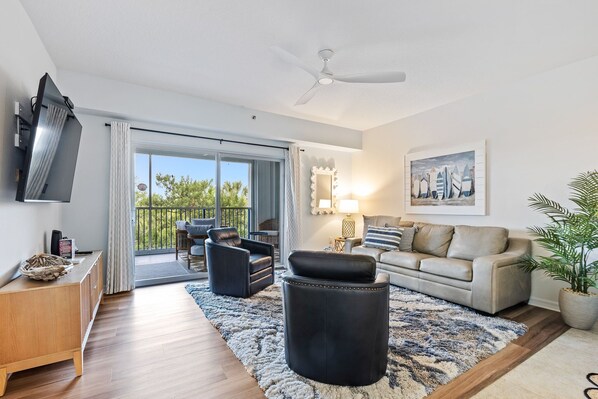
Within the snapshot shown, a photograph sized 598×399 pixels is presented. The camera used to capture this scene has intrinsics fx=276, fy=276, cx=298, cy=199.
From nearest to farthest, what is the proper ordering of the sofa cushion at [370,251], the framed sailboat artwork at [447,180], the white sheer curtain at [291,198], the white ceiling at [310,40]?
the white ceiling at [310,40] < the framed sailboat artwork at [447,180] < the sofa cushion at [370,251] < the white sheer curtain at [291,198]

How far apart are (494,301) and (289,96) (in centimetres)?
360

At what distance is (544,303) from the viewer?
3283 millimetres

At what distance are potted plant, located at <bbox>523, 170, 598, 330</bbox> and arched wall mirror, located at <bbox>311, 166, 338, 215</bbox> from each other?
11.0 feet

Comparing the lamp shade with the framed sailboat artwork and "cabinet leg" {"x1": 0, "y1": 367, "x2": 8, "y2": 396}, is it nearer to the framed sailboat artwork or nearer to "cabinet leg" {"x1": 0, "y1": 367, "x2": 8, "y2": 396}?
the framed sailboat artwork

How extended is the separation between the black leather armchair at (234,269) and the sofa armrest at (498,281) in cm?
252

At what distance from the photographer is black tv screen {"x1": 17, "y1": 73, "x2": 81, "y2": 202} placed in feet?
6.55

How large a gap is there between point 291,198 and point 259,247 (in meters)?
1.41

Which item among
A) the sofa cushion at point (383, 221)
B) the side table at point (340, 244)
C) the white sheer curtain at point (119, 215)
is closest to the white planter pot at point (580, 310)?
the sofa cushion at point (383, 221)

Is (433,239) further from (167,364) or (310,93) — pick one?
(167,364)

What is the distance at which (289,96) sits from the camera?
4082mm

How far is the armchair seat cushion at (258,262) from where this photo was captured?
11.6ft

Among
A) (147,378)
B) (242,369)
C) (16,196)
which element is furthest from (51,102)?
(242,369)

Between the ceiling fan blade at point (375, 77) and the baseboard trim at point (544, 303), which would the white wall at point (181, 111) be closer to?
the ceiling fan blade at point (375, 77)

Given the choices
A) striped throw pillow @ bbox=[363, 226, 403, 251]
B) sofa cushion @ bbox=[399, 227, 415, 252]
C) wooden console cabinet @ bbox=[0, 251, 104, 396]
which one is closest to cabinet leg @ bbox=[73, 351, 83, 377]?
wooden console cabinet @ bbox=[0, 251, 104, 396]
